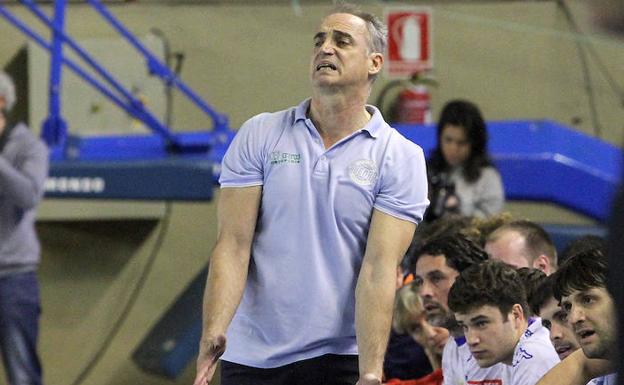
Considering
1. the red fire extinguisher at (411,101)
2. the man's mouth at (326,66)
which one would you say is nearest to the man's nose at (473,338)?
the man's mouth at (326,66)

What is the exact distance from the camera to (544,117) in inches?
285

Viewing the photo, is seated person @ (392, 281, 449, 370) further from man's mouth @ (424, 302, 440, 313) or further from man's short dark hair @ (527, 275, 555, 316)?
man's short dark hair @ (527, 275, 555, 316)

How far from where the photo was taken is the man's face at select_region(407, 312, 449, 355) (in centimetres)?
423

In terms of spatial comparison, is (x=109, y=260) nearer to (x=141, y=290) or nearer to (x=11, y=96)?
(x=141, y=290)

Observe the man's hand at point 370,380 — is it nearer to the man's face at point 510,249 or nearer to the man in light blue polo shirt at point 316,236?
the man in light blue polo shirt at point 316,236

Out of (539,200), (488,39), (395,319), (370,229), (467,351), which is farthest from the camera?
(488,39)

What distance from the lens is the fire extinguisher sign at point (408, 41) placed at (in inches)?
280

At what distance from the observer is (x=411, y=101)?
702cm

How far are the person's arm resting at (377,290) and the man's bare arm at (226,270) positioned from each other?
28cm

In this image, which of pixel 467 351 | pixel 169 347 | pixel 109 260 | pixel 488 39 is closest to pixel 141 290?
pixel 109 260

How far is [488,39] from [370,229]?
428 centimetres

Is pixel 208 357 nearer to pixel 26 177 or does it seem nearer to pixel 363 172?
pixel 363 172

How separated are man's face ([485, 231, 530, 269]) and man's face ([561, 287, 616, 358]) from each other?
1134 millimetres

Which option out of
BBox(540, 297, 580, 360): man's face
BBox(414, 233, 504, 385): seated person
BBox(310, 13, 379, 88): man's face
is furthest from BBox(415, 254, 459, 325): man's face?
BBox(310, 13, 379, 88): man's face
